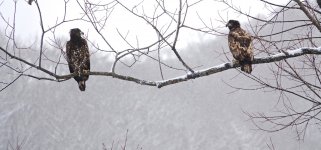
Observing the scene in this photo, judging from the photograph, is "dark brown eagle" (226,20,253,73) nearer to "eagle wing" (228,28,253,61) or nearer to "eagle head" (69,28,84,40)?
"eagle wing" (228,28,253,61)

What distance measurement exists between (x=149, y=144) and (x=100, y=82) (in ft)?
31.2

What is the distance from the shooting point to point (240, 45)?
397cm

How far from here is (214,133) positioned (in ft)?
106

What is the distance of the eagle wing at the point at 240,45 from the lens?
3.74m

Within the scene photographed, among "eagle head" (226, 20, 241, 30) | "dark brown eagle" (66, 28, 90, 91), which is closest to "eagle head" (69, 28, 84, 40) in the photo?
"dark brown eagle" (66, 28, 90, 91)

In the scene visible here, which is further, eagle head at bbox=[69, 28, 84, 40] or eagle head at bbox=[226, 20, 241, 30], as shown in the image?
eagle head at bbox=[69, 28, 84, 40]

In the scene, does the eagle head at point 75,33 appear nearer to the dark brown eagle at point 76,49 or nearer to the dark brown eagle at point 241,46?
the dark brown eagle at point 76,49

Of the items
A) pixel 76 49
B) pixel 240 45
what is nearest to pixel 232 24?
pixel 240 45

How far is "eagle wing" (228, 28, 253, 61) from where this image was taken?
3.74 metres

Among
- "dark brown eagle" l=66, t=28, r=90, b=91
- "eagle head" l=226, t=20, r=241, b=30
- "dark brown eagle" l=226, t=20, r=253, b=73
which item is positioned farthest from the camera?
"dark brown eagle" l=66, t=28, r=90, b=91

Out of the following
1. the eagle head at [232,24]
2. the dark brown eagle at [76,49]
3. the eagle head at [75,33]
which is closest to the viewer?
the eagle head at [232,24]

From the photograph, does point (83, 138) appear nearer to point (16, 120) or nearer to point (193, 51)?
point (16, 120)

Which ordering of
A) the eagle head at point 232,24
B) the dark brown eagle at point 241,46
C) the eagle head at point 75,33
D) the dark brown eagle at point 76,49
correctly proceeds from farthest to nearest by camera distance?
the eagle head at point 75,33 < the dark brown eagle at point 76,49 < the eagle head at point 232,24 < the dark brown eagle at point 241,46

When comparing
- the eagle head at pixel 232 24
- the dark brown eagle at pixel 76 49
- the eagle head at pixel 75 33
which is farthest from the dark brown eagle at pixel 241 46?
the eagle head at pixel 75 33
